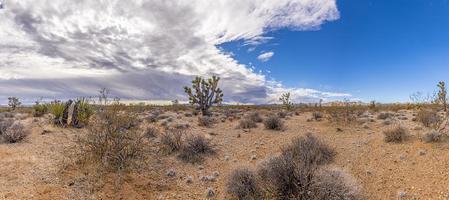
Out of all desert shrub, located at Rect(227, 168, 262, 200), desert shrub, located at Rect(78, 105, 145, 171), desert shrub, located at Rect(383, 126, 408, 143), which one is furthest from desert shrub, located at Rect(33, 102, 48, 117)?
desert shrub, located at Rect(383, 126, 408, 143)

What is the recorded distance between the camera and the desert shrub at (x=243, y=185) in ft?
22.5

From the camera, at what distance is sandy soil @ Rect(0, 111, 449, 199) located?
22.5ft

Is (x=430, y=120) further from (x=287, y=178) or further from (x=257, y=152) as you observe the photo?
(x=287, y=178)

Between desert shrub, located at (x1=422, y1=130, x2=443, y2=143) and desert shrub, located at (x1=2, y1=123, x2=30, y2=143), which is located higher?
desert shrub, located at (x1=422, y1=130, x2=443, y2=143)

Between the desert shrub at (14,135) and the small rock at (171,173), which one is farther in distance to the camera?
the desert shrub at (14,135)

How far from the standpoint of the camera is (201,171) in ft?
31.9

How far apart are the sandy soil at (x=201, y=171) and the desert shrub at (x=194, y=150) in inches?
12.5

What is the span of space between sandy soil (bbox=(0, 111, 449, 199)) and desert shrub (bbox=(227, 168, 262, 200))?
1.29 feet

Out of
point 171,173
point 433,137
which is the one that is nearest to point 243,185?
point 171,173

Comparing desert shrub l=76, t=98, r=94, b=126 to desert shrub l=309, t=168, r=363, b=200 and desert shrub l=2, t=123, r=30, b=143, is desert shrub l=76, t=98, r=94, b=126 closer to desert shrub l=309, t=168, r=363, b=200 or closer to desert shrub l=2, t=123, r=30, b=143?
desert shrub l=2, t=123, r=30, b=143

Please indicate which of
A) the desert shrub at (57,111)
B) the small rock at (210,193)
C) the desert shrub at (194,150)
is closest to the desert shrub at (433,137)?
the desert shrub at (194,150)

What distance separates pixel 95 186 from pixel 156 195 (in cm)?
141

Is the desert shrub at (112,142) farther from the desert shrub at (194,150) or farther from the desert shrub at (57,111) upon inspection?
the desert shrub at (57,111)

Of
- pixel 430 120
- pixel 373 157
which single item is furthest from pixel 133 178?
pixel 430 120
